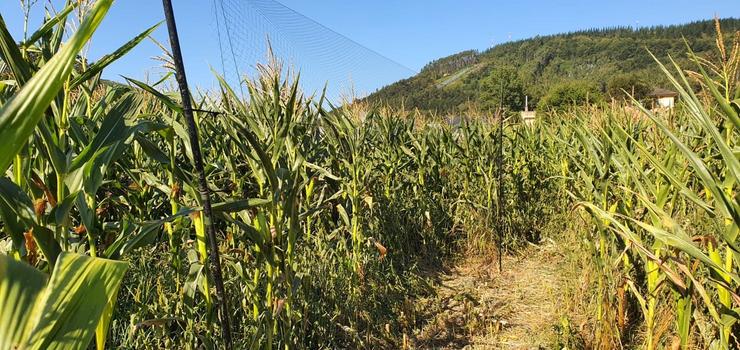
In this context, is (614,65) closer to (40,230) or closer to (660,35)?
(660,35)

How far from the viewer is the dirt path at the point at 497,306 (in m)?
2.78

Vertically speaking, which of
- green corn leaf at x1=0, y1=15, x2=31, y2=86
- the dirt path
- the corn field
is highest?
green corn leaf at x1=0, y1=15, x2=31, y2=86

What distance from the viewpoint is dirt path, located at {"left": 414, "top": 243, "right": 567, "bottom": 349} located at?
2779 mm

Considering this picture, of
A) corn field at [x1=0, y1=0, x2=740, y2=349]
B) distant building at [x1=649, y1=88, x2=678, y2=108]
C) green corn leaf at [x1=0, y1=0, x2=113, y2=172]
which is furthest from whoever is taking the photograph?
distant building at [x1=649, y1=88, x2=678, y2=108]

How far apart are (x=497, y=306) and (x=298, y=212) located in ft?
6.24

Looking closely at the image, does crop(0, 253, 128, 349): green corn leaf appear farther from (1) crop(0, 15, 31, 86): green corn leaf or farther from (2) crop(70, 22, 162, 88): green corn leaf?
(2) crop(70, 22, 162, 88): green corn leaf

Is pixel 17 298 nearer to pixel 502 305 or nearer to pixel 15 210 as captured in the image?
pixel 15 210

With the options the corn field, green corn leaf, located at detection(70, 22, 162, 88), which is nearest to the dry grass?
the corn field

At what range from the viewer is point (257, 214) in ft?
5.90

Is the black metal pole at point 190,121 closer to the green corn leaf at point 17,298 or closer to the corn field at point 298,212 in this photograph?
the corn field at point 298,212

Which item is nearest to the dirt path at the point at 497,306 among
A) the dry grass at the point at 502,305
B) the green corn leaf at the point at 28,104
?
the dry grass at the point at 502,305

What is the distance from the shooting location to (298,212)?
2.05 meters

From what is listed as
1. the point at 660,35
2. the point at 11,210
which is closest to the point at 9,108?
the point at 11,210

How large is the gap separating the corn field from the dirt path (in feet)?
0.61
